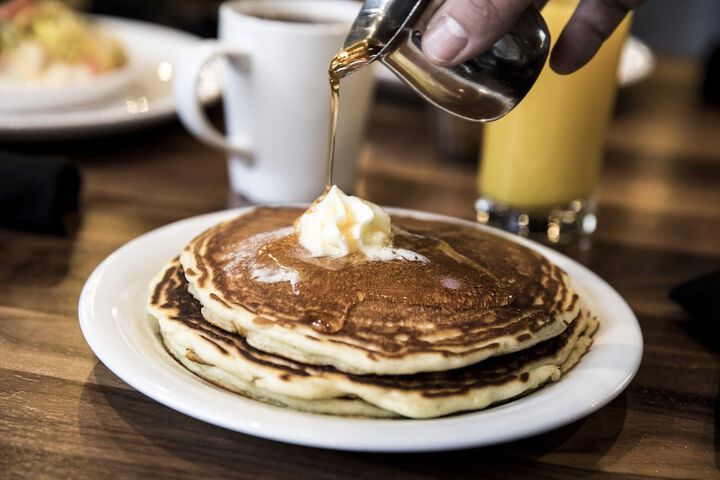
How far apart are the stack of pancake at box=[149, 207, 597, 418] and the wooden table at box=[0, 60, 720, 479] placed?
0.24ft

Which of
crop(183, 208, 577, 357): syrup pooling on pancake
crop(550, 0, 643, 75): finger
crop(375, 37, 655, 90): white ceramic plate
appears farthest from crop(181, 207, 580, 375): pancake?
crop(375, 37, 655, 90): white ceramic plate

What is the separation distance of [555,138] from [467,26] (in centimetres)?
63

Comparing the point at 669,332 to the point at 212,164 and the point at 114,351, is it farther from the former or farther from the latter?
the point at 212,164

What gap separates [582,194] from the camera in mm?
1608

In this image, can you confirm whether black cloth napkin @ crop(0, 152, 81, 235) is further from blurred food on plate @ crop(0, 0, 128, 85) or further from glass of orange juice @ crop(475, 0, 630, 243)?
glass of orange juice @ crop(475, 0, 630, 243)

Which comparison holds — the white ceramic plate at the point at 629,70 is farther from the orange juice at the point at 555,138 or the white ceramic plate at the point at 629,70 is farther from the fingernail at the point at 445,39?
the fingernail at the point at 445,39

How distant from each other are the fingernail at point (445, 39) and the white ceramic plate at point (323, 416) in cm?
41

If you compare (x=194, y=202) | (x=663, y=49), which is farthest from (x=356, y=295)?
(x=663, y=49)

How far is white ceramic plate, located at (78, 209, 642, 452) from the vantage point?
0.80 meters

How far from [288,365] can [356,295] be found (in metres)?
0.13

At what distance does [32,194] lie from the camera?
1440 mm

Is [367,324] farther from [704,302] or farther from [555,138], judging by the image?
[555,138]

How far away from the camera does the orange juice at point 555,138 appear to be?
1.51 m

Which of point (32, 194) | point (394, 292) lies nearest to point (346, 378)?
point (394, 292)
